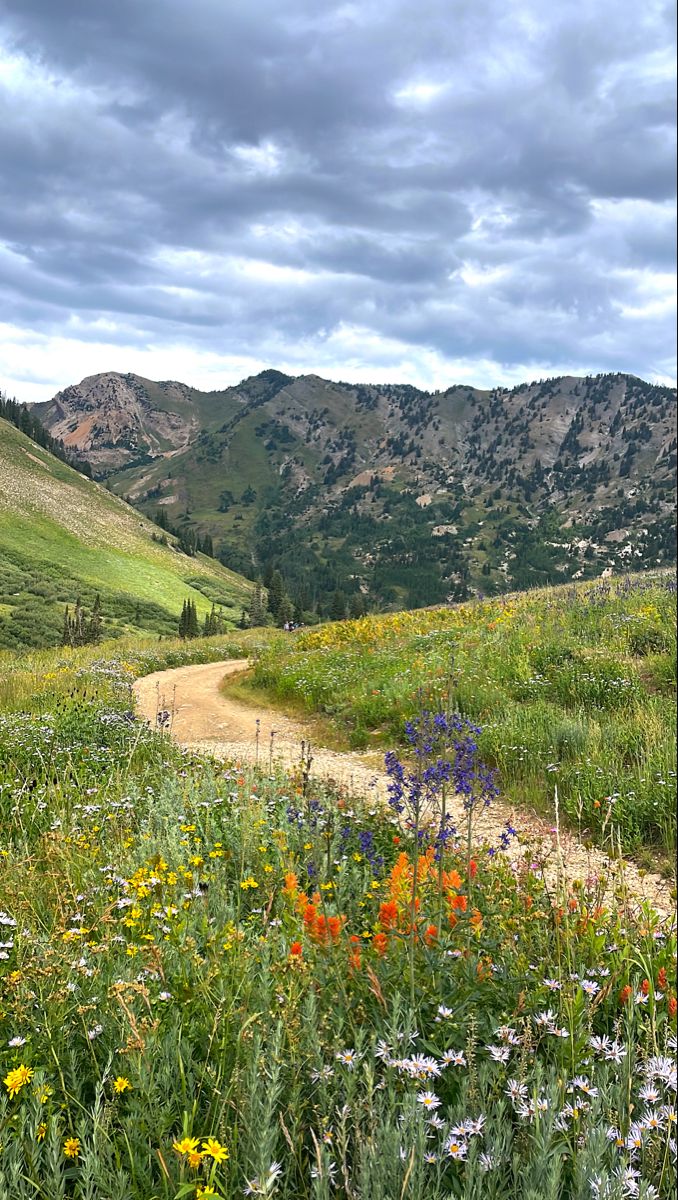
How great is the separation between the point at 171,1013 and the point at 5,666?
21.8 meters

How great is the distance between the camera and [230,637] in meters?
32.4

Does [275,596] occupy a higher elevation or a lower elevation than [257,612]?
higher

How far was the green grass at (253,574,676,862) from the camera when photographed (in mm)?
7918

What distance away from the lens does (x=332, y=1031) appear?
302cm

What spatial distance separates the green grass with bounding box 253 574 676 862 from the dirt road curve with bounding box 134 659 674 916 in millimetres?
454

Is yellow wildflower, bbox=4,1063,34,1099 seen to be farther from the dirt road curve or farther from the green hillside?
the green hillside

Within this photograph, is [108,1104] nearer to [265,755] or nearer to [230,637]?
[265,755]

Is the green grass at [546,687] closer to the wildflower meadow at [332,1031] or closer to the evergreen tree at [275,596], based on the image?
the wildflower meadow at [332,1031]

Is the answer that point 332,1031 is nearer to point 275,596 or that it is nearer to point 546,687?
point 546,687

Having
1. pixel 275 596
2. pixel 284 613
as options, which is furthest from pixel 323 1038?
pixel 275 596

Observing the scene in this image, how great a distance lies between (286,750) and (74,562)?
10989 cm

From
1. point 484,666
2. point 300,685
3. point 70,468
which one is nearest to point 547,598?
point 484,666

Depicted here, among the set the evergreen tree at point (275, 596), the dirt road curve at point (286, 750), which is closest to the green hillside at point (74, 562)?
the evergreen tree at point (275, 596)

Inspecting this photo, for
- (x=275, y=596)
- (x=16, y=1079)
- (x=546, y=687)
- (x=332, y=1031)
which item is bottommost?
(x=332, y=1031)
